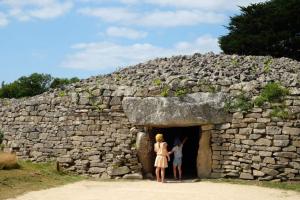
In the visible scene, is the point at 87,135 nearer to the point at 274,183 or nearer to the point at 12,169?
the point at 12,169

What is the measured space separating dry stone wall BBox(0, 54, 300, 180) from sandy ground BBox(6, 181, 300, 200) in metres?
1.07

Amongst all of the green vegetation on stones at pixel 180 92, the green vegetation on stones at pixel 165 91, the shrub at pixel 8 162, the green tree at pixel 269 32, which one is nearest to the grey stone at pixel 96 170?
the shrub at pixel 8 162

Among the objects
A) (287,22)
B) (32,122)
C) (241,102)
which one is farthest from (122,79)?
(287,22)

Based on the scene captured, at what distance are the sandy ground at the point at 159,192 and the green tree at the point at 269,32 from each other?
13693 millimetres

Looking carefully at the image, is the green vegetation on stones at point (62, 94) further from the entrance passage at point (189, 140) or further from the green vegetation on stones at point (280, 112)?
the green vegetation on stones at point (280, 112)

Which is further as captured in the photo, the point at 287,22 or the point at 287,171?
the point at 287,22

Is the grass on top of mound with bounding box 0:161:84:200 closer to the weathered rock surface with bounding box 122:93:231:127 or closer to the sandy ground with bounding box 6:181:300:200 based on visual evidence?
the sandy ground with bounding box 6:181:300:200

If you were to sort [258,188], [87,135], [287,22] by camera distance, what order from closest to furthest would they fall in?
[258,188]
[87,135]
[287,22]

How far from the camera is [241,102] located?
11930 mm

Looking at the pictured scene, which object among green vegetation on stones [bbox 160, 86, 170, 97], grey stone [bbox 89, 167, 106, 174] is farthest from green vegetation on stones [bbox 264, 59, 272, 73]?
grey stone [bbox 89, 167, 106, 174]

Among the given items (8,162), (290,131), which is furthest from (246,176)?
(8,162)

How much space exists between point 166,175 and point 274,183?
345 centimetres

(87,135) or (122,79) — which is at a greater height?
(122,79)

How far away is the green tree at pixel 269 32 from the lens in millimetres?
23266
